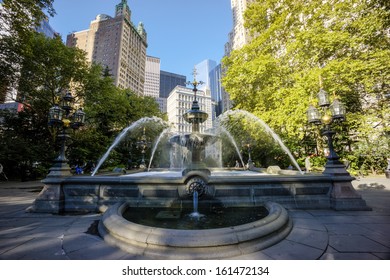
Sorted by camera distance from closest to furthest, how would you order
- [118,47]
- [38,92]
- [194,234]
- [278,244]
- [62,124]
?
1. [194,234]
2. [278,244]
3. [62,124]
4. [38,92]
5. [118,47]

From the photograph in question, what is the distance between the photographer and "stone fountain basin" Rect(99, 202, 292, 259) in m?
2.78

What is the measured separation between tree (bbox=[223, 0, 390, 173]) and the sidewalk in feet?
36.1

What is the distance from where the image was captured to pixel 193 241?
2.79m

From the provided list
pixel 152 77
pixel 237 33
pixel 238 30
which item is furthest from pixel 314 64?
pixel 152 77

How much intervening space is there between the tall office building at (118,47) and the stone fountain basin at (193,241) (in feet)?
338

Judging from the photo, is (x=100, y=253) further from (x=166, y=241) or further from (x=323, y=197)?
(x=323, y=197)

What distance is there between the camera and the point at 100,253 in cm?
292

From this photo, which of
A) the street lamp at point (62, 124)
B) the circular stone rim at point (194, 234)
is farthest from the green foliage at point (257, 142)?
the circular stone rim at point (194, 234)

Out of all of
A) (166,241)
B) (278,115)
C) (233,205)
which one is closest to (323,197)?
(233,205)

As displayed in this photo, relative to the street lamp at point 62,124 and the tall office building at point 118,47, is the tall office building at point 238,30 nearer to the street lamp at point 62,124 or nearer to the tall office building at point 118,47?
the tall office building at point 118,47

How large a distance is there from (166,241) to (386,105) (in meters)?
23.0

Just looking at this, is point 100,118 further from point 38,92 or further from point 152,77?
point 152,77

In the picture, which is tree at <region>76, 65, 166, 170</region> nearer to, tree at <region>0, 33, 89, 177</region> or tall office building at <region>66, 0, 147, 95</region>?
tree at <region>0, 33, 89, 177</region>

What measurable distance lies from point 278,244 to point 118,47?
120166 mm
